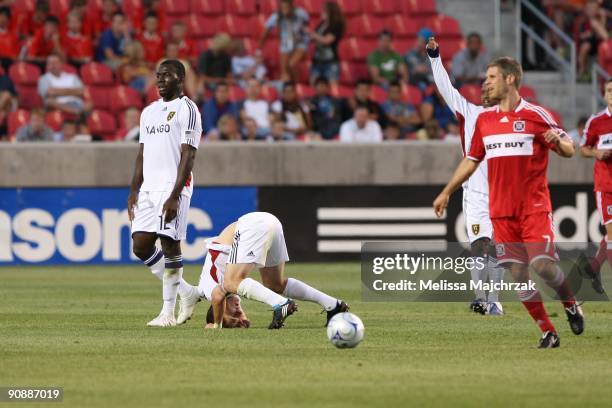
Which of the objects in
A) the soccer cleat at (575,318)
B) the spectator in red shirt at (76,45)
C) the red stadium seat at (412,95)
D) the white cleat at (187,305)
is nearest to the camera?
the soccer cleat at (575,318)

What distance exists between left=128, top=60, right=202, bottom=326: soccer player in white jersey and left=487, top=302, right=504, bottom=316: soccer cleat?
308 centimetres

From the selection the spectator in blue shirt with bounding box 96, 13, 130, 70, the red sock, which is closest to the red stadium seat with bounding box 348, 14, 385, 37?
the spectator in blue shirt with bounding box 96, 13, 130, 70

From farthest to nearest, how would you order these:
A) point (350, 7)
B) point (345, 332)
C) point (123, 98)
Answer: point (350, 7)
point (123, 98)
point (345, 332)

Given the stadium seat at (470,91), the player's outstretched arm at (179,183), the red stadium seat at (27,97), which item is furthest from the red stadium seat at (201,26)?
the player's outstretched arm at (179,183)

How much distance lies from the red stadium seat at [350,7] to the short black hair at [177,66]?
12.9 m

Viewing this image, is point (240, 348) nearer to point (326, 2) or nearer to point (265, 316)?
point (265, 316)

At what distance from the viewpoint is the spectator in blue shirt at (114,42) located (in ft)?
72.1

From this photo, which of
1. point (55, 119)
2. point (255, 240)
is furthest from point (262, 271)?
point (55, 119)

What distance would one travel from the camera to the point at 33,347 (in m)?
9.90

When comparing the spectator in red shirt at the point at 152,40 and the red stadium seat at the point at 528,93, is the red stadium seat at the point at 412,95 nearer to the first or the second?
the red stadium seat at the point at 528,93

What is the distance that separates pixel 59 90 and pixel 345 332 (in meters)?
12.3

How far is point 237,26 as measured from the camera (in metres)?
23.5

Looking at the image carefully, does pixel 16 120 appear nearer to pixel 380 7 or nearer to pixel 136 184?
pixel 380 7

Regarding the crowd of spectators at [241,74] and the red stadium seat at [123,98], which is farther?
the red stadium seat at [123,98]
